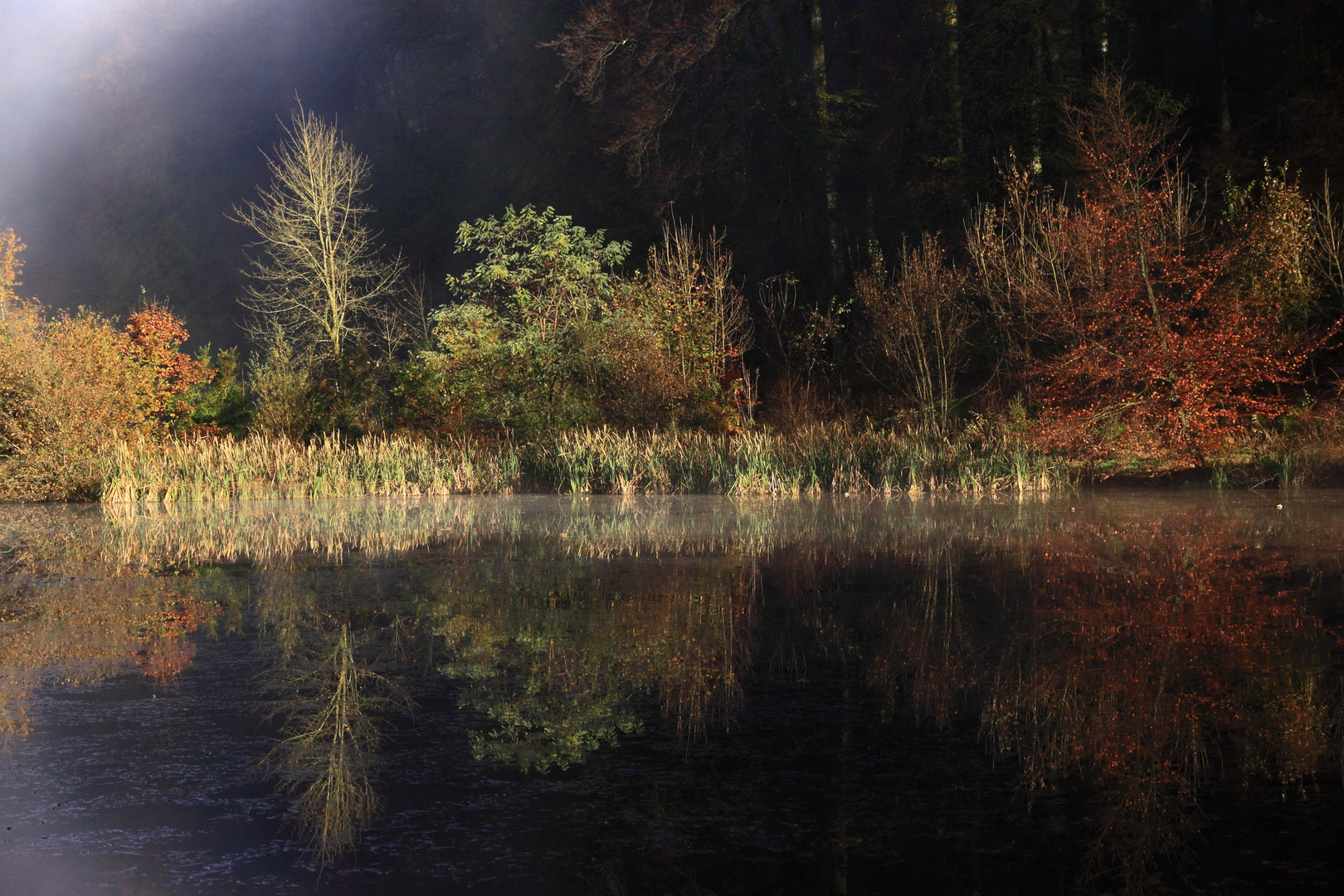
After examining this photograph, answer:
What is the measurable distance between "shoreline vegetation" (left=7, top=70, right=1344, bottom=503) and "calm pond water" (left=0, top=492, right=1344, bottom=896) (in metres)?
6.61

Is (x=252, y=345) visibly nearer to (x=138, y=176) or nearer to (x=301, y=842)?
(x=138, y=176)

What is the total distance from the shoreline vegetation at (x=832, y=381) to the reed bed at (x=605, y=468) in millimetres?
50

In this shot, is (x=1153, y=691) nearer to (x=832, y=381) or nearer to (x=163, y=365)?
(x=832, y=381)

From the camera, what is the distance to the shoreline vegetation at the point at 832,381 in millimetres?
15562

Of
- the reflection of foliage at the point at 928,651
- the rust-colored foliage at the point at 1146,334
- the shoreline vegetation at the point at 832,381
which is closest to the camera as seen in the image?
the reflection of foliage at the point at 928,651

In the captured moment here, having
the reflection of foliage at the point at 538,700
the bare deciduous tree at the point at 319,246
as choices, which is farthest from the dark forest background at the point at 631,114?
the reflection of foliage at the point at 538,700

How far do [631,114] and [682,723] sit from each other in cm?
2671

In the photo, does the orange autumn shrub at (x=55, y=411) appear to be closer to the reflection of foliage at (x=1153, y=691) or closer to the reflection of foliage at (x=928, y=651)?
the reflection of foliage at (x=928, y=651)

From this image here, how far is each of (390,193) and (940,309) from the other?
33647mm

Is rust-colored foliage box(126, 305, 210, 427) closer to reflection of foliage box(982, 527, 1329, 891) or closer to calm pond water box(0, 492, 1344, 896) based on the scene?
calm pond water box(0, 492, 1344, 896)

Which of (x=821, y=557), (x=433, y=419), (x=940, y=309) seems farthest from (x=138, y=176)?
(x=821, y=557)

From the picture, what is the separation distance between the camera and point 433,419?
22.9m

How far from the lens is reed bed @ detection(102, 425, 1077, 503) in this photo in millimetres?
15266

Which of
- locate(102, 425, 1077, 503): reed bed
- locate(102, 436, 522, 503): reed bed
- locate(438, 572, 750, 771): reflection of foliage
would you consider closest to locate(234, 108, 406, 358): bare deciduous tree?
locate(102, 436, 522, 503): reed bed
